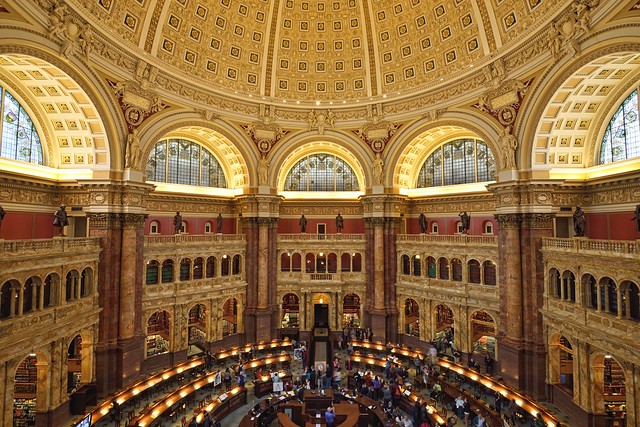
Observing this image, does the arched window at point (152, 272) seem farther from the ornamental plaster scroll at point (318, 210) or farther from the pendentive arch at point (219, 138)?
the ornamental plaster scroll at point (318, 210)

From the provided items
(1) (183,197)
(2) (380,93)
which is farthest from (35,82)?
(2) (380,93)

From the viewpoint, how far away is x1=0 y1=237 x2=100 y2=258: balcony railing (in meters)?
15.6

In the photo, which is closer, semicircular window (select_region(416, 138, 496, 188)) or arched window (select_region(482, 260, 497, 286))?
arched window (select_region(482, 260, 497, 286))

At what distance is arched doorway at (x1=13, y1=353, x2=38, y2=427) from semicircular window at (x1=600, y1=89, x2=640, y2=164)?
33.3m

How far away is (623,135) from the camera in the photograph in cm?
2097

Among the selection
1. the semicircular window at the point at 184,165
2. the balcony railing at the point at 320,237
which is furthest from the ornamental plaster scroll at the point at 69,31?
the balcony railing at the point at 320,237

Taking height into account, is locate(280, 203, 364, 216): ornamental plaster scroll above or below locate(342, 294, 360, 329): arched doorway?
above

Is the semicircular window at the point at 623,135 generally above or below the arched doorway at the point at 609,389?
above

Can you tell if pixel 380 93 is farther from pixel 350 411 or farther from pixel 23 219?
pixel 23 219

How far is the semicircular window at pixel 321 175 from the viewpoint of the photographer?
1420 inches

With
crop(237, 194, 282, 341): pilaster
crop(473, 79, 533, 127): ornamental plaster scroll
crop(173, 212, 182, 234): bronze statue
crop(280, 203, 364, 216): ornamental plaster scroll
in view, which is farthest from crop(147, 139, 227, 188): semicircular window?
crop(473, 79, 533, 127): ornamental plaster scroll

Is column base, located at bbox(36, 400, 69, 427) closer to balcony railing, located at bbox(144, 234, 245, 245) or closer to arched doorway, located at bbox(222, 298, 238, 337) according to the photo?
balcony railing, located at bbox(144, 234, 245, 245)

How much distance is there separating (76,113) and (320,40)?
Answer: 63.9ft

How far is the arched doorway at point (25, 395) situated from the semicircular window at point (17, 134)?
444 inches
